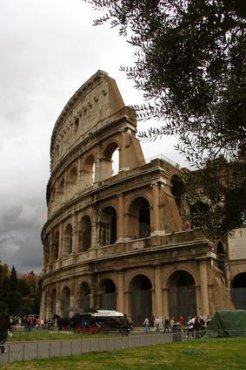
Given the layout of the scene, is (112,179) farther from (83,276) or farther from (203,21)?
(203,21)

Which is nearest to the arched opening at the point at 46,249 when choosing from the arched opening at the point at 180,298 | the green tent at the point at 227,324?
the arched opening at the point at 180,298

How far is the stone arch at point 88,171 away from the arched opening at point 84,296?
306 inches

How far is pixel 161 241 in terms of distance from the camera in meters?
26.5

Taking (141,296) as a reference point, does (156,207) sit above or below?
above

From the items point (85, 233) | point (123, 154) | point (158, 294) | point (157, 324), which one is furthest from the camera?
point (85, 233)

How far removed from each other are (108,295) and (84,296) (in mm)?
2718

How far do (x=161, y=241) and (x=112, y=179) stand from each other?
6169 mm

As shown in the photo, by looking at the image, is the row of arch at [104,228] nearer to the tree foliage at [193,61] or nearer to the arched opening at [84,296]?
the arched opening at [84,296]

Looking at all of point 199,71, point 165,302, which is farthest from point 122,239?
point 199,71

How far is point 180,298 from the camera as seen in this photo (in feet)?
84.9

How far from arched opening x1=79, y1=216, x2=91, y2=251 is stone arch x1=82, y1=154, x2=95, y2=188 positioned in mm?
3037

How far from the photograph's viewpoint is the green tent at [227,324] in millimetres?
19594

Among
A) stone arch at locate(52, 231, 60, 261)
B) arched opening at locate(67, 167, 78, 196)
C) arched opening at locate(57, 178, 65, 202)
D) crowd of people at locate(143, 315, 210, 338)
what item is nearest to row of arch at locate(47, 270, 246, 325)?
crowd of people at locate(143, 315, 210, 338)

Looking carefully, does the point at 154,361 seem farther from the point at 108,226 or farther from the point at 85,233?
the point at 85,233
